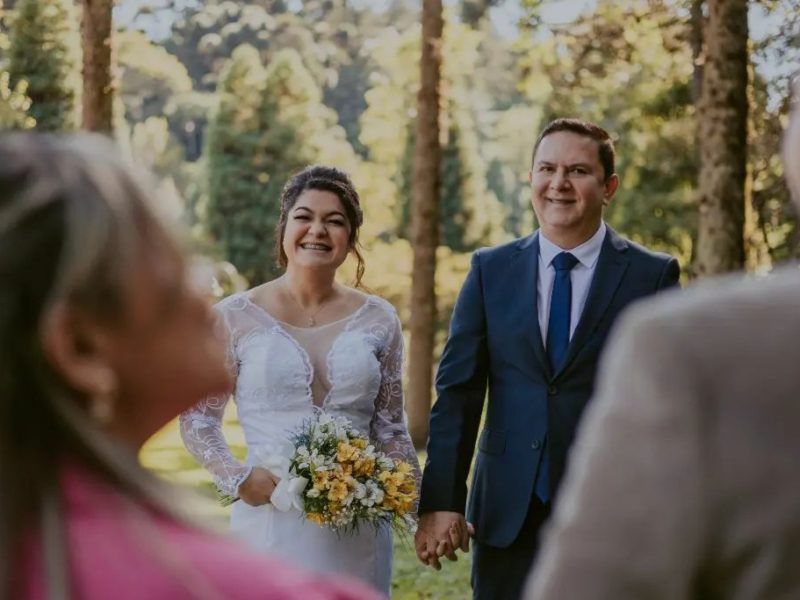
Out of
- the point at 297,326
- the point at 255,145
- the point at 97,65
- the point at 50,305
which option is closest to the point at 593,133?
the point at 297,326

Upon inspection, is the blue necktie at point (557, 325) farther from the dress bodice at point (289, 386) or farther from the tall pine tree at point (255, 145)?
the tall pine tree at point (255, 145)

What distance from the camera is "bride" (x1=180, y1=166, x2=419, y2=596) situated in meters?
5.13

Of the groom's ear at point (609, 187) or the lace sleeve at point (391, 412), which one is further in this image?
the lace sleeve at point (391, 412)

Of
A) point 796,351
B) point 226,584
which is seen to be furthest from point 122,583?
point 796,351

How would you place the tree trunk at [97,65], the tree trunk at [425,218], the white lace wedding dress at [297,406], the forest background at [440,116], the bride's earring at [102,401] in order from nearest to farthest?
the bride's earring at [102,401]
the white lace wedding dress at [297,406]
the tree trunk at [97,65]
the forest background at [440,116]
the tree trunk at [425,218]

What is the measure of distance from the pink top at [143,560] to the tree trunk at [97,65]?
10.3m

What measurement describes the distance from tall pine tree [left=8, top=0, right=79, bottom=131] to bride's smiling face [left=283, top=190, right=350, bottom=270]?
29473 mm

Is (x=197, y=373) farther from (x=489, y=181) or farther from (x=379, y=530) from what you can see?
(x=489, y=181)

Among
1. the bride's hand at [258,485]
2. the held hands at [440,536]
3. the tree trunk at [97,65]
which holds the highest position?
the tree trunk at [97,65]

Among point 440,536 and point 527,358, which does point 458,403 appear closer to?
point 527,358

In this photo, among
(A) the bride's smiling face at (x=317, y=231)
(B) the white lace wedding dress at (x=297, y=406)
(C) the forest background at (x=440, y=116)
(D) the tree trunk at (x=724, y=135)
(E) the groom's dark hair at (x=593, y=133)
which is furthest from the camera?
(C) the forest background at (x=440, y=116)

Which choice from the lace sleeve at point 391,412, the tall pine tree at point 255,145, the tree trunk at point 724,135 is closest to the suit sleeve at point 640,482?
the lace sleeve at point 391,412

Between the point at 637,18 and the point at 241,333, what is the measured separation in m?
10.7

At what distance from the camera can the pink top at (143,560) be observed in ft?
4.18
